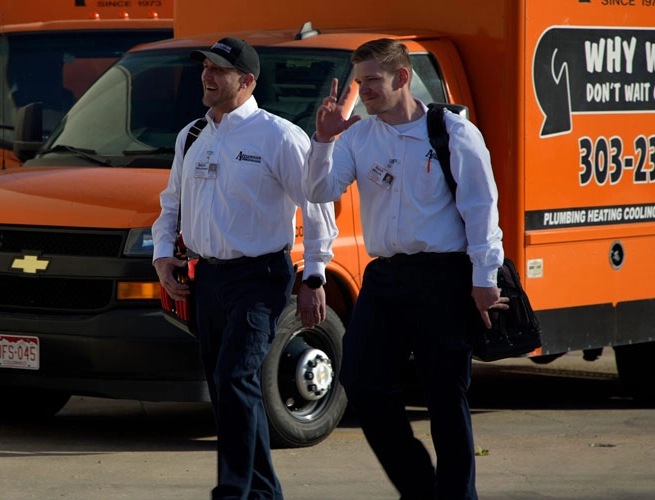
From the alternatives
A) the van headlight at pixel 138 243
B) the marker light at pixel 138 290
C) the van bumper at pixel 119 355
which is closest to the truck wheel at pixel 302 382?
the van bumper at pixel 119 355

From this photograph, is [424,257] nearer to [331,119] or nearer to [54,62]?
[331,119]

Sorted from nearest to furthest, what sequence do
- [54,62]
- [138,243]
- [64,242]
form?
[138,243] → [64,242] → [54,62]

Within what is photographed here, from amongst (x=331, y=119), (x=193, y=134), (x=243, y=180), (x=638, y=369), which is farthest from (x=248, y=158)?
(x=638, y=369)

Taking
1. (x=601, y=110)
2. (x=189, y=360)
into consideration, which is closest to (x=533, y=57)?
(x=601, y=110)

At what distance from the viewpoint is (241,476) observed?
560cm

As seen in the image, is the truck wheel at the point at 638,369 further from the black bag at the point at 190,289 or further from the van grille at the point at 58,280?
the black bag at the point at 190,289

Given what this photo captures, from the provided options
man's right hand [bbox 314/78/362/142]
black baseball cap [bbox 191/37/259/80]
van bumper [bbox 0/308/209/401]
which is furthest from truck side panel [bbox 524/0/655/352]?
man's right hand [bbox 314/78/362/142]

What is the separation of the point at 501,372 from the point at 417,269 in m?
5.69

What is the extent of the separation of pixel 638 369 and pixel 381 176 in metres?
4.57

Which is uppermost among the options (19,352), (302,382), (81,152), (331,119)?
(331,119)

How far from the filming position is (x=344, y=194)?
766 cm

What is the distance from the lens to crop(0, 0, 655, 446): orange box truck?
723 cm

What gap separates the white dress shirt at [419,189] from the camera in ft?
17.3

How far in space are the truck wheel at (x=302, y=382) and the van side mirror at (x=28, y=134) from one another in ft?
6.84
